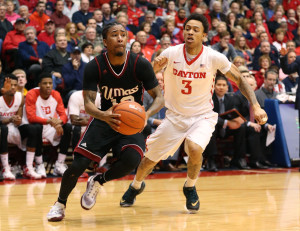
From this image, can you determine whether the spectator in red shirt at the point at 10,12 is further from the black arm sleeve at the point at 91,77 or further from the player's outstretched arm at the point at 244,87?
the player's outstretched arm at the point at 244,87

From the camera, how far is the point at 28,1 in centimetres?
1337

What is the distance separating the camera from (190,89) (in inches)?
225

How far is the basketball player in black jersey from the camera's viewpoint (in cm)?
514

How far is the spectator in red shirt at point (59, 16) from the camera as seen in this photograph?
12.6 meters

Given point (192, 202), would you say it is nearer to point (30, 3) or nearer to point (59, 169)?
point (59, 169)

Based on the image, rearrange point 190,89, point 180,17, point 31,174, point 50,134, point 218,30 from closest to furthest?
point 190,89
point 31,174
point 50,134
point 218,30
point 180,17

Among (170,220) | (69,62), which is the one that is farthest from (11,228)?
(69,62)

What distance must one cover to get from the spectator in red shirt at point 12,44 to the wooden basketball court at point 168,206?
3.02m

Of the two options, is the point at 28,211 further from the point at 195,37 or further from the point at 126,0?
the point at 126,0

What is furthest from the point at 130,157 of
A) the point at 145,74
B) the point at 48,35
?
the point at 48,35

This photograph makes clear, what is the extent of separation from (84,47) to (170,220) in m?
6.30

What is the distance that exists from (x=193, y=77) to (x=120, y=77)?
0.81 meters

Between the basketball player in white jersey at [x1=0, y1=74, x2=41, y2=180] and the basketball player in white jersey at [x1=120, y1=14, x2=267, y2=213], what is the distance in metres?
3.36

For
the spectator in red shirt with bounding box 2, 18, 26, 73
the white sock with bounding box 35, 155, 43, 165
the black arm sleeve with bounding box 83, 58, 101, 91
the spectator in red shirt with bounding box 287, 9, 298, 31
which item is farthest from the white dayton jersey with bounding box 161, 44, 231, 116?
the spectator in red shirt with bounding box 287, 9, 298, 31
